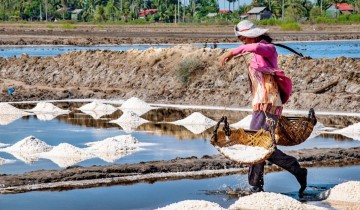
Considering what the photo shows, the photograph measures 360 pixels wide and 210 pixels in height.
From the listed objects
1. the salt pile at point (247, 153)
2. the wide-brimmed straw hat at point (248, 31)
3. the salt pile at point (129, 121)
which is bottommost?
the salt pile at point (129, 121)

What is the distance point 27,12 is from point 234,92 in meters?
104

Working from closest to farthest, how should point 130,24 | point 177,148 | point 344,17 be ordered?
point 177,148 < point 344,17 < point 130,24

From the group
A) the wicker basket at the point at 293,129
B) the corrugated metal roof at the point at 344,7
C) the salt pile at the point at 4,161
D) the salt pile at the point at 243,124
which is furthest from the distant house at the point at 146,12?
the wicker basket at the point at 293,129

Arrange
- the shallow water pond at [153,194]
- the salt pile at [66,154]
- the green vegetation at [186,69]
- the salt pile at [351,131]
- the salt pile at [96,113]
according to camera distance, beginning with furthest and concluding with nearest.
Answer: the green vegetation at [186,69], the salt pile at [96,113], the salt pile at [351,131], the salt pile at [66,154], the shallow water pond at [153,194]

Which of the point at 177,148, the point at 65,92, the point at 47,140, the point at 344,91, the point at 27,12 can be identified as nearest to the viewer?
the point at 177,148

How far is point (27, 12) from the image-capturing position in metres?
123

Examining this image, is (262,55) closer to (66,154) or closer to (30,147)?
(66,154)

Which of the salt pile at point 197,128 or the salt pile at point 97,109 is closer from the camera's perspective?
the salt pile at point 197,128

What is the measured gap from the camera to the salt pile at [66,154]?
12.9 m

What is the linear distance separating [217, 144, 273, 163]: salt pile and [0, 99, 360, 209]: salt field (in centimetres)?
46

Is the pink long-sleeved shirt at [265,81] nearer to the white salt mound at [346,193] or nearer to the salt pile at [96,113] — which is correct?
the white salt mound at [346,193]

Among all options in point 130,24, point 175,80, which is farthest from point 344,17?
point 175,80

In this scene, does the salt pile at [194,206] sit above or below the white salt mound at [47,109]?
above

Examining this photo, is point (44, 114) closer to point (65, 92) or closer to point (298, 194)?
point (65, 92)
